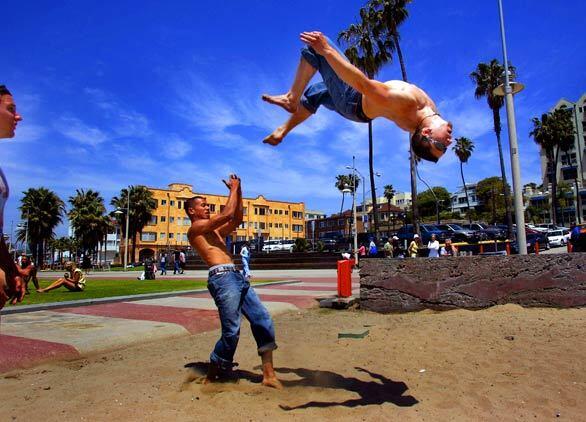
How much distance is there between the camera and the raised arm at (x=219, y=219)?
5.07 m

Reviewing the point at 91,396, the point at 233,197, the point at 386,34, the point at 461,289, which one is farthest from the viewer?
the point at 386,34

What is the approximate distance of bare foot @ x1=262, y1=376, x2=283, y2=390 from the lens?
4.74 metres

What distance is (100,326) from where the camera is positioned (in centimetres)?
841

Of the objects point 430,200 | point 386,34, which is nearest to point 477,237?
point 386,34

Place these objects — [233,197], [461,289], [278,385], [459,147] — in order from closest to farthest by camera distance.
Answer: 1. [278,385]
2. [233,197]
3. [461,289]
4. [459,147]

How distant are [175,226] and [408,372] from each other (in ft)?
251

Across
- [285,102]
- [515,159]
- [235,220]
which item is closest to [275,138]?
[285,102]

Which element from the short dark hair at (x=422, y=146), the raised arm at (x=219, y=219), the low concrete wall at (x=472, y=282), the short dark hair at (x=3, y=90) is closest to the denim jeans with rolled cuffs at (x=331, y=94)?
the short dark hair at (x=422, y=146)

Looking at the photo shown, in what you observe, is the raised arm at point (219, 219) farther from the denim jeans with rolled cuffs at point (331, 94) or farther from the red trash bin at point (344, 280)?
the red trash bin at point (344, 280)

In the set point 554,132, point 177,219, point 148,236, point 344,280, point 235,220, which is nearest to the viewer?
point 235,220

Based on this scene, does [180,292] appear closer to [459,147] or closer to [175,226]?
[459,147]

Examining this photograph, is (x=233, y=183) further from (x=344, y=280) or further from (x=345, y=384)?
(x=344, y=280)

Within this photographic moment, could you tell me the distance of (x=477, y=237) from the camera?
28.7 metres

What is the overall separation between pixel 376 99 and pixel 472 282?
7548mm
